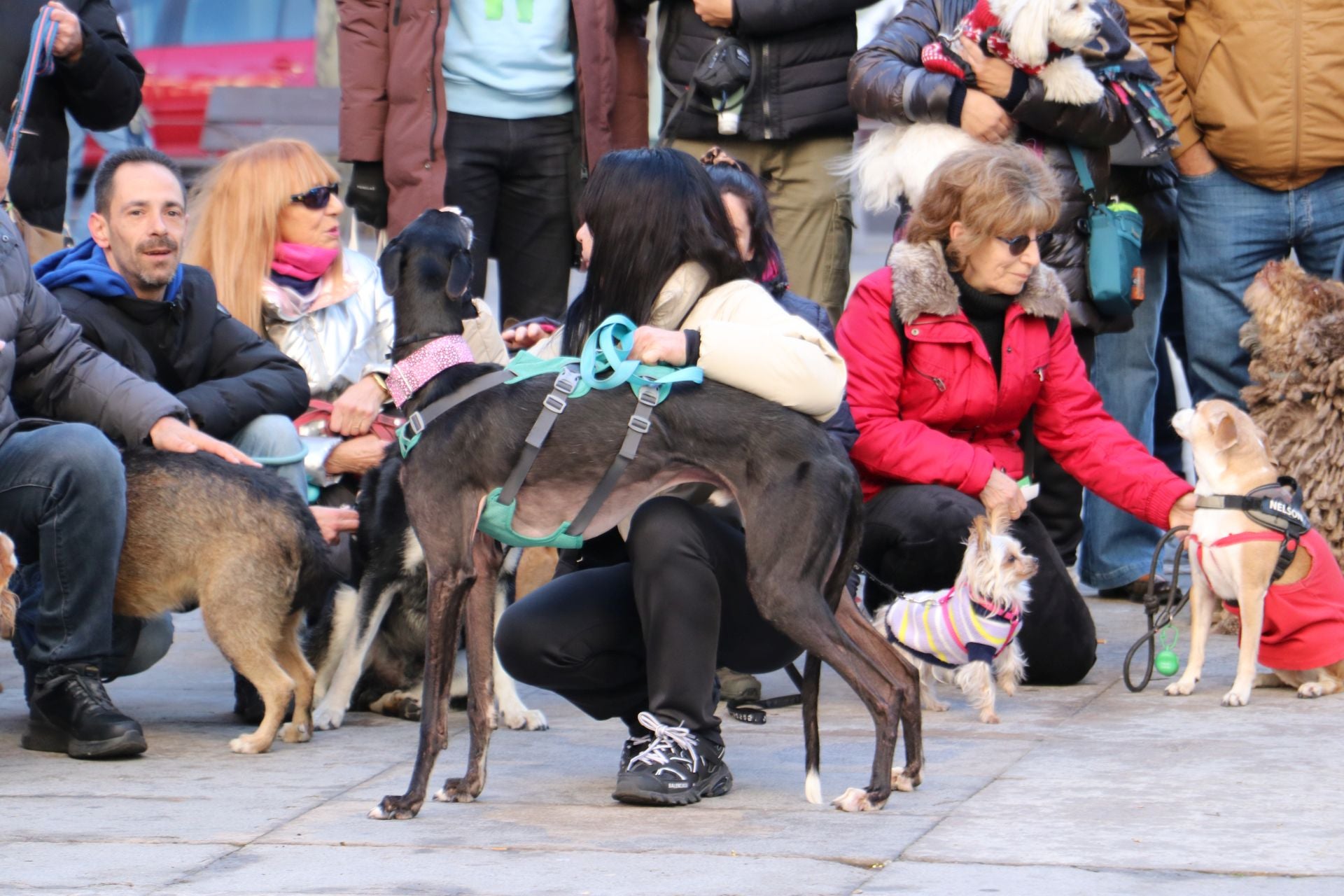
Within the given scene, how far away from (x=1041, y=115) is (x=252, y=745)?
127 inches

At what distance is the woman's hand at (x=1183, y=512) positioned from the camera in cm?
502

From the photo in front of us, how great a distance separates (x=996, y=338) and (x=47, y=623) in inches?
109

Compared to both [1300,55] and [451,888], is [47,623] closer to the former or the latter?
[451,888]

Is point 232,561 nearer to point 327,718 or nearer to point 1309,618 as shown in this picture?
point 327,718

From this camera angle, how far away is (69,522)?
455 centimetres

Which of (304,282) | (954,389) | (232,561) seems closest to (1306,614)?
(954,389)

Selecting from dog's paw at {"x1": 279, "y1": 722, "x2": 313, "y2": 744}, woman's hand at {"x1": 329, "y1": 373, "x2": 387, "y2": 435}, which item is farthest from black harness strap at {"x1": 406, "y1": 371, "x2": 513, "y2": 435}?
woman's hand at {"x1": 329, "y1": 373, "x2": 387, "y2": 435}

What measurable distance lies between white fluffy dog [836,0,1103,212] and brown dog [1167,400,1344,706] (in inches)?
48.9

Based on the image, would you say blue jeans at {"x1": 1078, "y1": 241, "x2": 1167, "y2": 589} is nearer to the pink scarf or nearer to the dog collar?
the pink scarf

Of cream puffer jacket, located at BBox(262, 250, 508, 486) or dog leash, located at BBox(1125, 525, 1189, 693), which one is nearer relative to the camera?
dog leash, located at BBox(1125, 525, 1189, 693)

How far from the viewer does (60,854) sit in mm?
3543

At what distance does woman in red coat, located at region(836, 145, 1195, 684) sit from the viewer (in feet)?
16.2

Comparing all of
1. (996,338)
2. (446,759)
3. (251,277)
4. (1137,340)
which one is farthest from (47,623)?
(1137,340)

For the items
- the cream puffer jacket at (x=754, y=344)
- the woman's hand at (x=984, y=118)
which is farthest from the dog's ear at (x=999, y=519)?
the woman's hand at (x=984, y=118)
